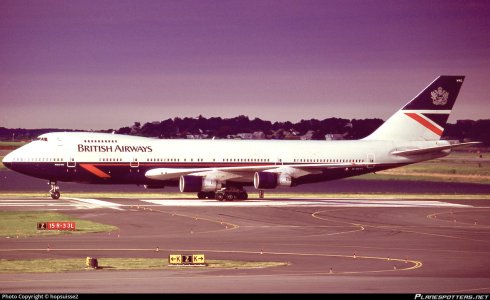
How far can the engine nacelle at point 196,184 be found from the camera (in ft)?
228

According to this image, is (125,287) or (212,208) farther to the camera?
(212,208)

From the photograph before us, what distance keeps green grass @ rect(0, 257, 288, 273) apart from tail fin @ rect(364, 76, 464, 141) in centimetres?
4550

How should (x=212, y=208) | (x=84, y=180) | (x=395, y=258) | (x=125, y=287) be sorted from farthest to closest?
(x=84, y=180) < (x=212, y=208) < (x=395, y=258) < (x=125, y=287)

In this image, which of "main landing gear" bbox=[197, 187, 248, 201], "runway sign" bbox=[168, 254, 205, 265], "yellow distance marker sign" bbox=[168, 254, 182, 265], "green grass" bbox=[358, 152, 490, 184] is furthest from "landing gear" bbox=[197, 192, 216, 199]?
"green grass" bbox=[358, 152, 490, 184]

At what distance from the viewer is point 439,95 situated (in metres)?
78.9

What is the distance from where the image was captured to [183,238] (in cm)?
4503

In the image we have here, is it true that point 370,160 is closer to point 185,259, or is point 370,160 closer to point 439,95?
point 439,95

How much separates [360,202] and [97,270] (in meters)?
43.8

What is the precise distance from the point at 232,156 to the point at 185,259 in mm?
39171

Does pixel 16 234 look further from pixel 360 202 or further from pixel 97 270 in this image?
pixel 360 202

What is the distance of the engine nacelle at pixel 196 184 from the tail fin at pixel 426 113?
55.9 ft

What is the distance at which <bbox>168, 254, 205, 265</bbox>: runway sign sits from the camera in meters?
34.6

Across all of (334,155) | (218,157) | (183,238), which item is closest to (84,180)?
(218,157)

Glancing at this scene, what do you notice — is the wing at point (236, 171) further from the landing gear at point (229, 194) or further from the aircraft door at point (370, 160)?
the aircraft door at point (370, 160)
